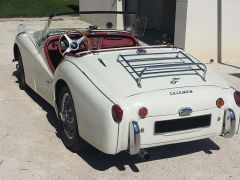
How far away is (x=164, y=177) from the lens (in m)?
4.59

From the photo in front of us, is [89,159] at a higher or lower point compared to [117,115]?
lower

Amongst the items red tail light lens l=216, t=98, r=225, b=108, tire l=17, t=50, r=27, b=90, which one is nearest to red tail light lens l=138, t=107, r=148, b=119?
red tail light lens l=216, t=98, r=225, b=108

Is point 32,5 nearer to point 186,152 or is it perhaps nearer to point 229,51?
point 229,51

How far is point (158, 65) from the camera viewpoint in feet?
16.2

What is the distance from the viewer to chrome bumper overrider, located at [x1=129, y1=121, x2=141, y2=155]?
4.25m

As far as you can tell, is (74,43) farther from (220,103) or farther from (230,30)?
(230,30)

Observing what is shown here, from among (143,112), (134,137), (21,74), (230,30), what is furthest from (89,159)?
(230,30)

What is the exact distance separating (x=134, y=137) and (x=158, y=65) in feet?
3.34

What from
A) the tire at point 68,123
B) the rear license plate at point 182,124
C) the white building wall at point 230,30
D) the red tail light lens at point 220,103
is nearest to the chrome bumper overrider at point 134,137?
the rear license plate at point 182,124

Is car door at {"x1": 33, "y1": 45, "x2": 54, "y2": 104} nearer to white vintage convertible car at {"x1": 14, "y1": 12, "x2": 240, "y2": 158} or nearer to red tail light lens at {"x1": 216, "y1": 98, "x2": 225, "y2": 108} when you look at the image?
white vintage convertible car at {"x1": 14, "y1": 12, "x2": 240, "y2": 158}

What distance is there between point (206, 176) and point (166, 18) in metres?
9.77

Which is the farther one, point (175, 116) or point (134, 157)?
point (134, 157)

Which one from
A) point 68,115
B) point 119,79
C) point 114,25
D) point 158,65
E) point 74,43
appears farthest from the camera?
point 114,25

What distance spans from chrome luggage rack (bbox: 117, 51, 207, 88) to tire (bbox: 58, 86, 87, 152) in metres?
0.72
